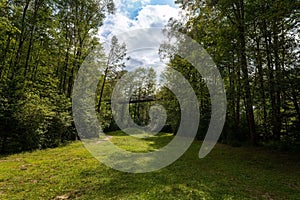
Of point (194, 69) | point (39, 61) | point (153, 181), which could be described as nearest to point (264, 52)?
point (153, 181)

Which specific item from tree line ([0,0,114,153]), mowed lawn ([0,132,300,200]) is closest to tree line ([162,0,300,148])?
mowed lawn ([0,132,300,200])

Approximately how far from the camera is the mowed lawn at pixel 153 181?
503 centimetres

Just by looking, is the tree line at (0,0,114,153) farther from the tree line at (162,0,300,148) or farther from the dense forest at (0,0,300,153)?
the tree line at (162,0,300,148)

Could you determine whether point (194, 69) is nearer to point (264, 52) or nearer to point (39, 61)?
point (264, 52)

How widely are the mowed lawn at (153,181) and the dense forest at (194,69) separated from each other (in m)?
3.04

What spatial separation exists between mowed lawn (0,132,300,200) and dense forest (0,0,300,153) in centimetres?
304

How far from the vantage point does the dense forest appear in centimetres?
894

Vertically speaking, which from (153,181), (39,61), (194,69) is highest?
(194,69)

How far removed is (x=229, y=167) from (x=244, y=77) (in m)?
4.70

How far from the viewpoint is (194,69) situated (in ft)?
59.8

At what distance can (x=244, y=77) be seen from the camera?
386 inches

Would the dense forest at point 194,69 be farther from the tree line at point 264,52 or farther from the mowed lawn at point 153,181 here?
the mowed lawn at point 153,181

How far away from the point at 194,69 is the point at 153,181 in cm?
1405

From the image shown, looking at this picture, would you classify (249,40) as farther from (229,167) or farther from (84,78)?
(84,78)
